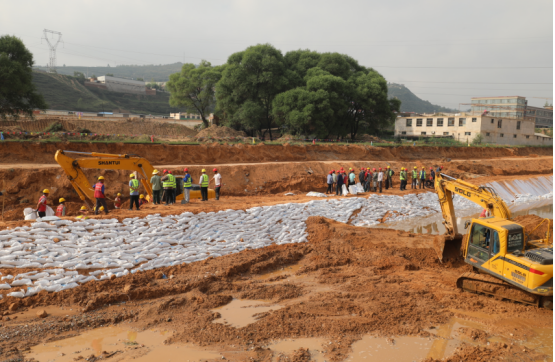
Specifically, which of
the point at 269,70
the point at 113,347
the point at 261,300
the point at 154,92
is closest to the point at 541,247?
Result: the point at 261,300

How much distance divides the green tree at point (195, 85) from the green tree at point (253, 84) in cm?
459

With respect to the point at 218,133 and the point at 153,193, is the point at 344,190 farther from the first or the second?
the point at 218,133

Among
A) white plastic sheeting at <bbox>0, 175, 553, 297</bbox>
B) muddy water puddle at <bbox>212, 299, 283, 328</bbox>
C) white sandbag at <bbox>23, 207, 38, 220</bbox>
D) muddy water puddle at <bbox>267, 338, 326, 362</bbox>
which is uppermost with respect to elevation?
white sandbag at <bbox>23, 207, 38, 220</bbox>

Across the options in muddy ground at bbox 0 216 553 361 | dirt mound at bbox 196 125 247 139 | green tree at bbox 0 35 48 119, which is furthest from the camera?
dirt mound at bbox 196 125 247 139

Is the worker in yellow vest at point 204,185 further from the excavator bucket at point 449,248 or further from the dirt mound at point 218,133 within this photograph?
the dirt mound at point 218,133

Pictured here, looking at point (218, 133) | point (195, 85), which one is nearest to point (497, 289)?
point (218, 133)

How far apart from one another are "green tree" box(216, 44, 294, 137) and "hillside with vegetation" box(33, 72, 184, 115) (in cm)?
3613

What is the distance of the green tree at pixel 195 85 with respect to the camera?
40438 mm

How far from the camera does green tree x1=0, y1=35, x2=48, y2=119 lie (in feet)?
72.9

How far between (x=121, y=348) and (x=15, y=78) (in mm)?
23538

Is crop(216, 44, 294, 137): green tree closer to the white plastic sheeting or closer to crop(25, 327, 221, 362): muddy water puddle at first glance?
the white plastic sheeting

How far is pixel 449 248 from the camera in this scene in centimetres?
1032

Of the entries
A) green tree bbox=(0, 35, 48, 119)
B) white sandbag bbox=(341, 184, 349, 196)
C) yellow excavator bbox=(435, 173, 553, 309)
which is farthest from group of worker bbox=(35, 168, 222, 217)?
green tree bbox=(0, 35, 48, 119)

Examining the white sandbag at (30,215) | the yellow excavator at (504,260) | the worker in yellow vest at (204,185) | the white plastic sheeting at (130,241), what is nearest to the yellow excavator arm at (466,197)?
the yellow excavator at (504,260)
